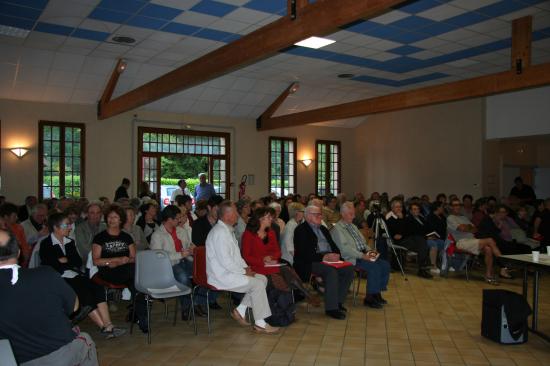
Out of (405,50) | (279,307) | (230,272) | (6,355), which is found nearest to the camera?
(6,355)

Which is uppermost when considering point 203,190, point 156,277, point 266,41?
point 266,41

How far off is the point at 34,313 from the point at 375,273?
4184 mm

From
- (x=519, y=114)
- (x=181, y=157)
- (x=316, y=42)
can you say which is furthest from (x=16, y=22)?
(x=519, y=114)

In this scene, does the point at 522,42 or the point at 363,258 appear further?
the point at 522,42

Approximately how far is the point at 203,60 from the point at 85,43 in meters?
2.31

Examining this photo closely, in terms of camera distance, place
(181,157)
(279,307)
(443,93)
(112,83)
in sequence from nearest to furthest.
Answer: (279,307) < (443,93) < (112,83) < (181,157)

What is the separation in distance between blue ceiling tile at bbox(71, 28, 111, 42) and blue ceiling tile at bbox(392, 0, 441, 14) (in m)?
4.52

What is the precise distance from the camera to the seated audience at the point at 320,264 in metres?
5.33

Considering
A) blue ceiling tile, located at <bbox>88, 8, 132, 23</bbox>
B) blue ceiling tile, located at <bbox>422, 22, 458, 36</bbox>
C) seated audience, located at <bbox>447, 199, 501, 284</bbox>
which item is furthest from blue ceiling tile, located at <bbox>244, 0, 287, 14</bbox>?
seated audience, located at <bbox>447, 199, 501, 284</bbox>

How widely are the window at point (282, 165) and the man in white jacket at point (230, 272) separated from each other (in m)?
8.93

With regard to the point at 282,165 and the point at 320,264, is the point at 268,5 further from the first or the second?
the point at 282,165

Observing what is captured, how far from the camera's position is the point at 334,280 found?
5316 mm

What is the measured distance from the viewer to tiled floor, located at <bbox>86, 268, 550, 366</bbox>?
404cm

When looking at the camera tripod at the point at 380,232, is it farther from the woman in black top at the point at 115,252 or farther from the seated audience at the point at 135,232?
the woman in black top at the point at 115,252
